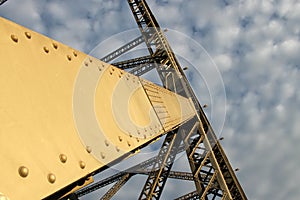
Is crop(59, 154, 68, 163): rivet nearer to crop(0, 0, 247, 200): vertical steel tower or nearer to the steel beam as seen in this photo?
crop(0, 0, 247, 200): vertical steel tower

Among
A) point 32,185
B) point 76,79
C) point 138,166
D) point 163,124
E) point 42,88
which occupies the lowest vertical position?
point 32,185

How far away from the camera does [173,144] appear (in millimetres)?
7078

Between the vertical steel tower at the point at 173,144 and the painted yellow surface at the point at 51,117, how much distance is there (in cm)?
389

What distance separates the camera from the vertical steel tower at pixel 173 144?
21.7 ft

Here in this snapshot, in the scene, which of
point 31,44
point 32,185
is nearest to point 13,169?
point 32,185

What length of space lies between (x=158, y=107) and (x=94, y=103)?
1532mm

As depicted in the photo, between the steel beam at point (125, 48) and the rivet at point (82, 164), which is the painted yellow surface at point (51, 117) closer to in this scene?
the rivet at point (82, 164)

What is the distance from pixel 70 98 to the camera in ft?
5.61

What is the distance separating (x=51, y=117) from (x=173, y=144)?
228 inches

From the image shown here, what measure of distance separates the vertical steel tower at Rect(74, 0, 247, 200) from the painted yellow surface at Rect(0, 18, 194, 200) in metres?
3.89

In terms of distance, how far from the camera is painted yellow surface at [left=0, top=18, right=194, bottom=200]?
1195 mm

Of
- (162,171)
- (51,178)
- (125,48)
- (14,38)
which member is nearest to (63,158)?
(51,178)

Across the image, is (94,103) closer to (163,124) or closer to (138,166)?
(163,124)

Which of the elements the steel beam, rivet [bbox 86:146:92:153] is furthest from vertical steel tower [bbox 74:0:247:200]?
rivet [bbox 86:146:92:153]
